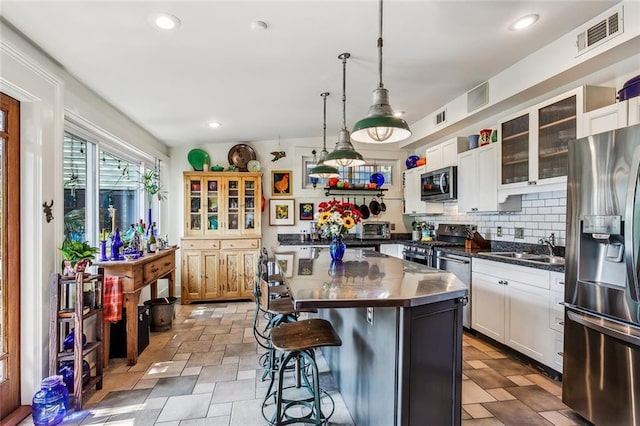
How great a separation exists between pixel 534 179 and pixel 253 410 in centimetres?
303

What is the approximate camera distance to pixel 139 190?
4.68 meters

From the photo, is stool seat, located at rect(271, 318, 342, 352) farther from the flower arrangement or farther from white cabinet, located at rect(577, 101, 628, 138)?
white cabinet, located at rect(577, 101, 628, 138)

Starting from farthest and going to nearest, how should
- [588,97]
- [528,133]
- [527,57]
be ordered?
[528,133], [527,57], [588,97]

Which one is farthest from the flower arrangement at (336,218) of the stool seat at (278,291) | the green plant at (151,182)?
the green plant at (151,182)

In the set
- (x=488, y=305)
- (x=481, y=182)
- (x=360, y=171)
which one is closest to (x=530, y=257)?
(x=488, y=305)

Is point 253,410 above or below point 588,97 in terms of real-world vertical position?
below

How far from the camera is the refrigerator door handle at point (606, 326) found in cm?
183

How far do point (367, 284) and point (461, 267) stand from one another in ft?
7.30

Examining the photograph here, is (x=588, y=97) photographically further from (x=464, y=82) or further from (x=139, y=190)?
(x=139, y=190)

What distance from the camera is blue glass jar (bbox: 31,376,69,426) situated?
2.11 m

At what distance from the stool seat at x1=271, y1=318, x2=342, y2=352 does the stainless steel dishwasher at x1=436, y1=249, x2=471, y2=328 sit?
2057mm

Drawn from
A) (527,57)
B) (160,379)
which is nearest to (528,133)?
(527,57)

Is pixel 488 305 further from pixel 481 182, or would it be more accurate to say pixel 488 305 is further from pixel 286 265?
pixel 286 265

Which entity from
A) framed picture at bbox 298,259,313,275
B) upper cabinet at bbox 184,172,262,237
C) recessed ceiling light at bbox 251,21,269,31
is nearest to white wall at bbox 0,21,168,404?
recessed ceiling light at bbox 251,21,269,31
